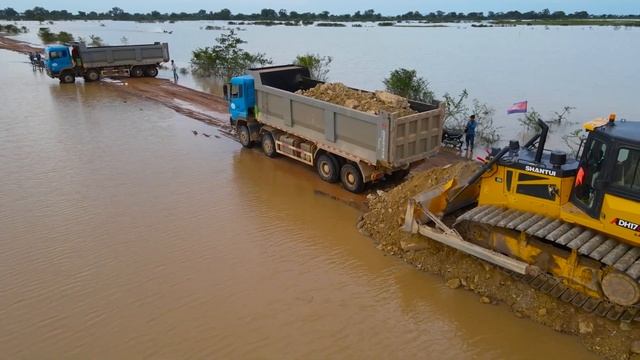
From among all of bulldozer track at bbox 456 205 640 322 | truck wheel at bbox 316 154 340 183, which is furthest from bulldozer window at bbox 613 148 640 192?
truck wheel at bbox 316 154 340 183

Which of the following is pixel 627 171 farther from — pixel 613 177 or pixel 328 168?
pixel 328 168

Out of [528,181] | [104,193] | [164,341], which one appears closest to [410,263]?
[528,181]

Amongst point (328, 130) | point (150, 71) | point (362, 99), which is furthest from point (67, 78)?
point (362, 99)

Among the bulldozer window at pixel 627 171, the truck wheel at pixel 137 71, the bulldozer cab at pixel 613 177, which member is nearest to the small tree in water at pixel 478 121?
the bulldozer cab at pixel 613 177

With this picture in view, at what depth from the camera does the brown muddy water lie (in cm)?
623

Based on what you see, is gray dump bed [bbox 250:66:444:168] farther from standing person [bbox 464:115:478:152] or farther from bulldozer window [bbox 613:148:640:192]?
bulldozer window [bbox 613:148:640:192]

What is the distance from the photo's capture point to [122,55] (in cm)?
2823

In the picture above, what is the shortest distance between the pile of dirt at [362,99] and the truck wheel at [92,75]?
20.7 m

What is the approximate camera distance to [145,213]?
392 inches

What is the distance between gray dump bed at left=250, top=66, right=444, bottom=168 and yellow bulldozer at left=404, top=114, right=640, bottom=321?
2.20 meters

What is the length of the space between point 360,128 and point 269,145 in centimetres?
427

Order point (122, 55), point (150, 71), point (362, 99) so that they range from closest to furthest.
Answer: point (362, 99), point (122, 55), point (150, 71)

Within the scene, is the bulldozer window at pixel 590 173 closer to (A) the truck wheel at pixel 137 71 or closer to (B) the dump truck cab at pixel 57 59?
(B) the dump truck cab at pixel 57 59

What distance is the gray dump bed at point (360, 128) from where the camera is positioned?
983 centimetres
